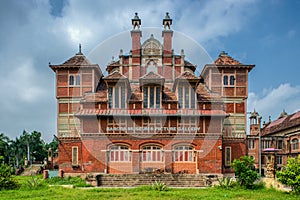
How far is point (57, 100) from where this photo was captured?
107ft

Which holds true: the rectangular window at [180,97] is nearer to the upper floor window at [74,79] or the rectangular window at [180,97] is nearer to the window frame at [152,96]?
the window frame at [152,96]

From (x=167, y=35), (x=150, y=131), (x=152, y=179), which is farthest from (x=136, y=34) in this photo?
(x=152, y=179)

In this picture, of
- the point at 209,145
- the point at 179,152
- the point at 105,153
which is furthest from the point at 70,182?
the point at 209,145

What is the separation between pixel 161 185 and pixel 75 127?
50.3 ft

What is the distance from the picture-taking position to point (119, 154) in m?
26.7

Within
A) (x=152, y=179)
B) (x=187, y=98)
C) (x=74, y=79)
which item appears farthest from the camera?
(x=74, y=79)

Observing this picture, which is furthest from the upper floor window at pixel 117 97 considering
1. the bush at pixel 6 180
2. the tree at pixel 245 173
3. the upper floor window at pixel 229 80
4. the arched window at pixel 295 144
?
the arched window at pixel 295 144

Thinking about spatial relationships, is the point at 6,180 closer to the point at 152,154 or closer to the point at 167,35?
the point at 152,154

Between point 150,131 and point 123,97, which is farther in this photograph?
point 123,97

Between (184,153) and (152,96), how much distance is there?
5387mm

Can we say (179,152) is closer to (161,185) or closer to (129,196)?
(161,185)

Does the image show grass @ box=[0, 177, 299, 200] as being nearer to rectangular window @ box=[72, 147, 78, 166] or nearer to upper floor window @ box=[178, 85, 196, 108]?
rectangular window @ box=[72, 147, 78, 166]

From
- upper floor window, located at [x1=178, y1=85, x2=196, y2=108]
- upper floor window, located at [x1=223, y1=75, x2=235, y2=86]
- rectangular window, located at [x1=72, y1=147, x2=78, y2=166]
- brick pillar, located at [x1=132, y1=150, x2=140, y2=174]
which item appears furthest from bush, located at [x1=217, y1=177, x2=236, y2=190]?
upper floor window, located at [x1=223, y1=75, x2=235, y2=86]

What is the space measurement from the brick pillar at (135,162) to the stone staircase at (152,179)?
82.6 inches
